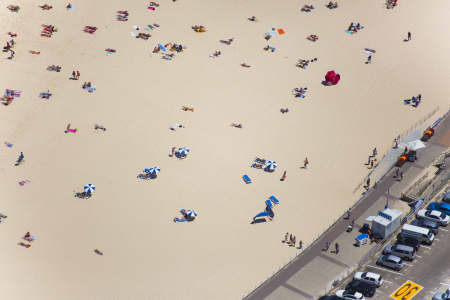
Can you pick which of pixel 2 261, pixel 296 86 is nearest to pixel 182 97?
pixel 296 86

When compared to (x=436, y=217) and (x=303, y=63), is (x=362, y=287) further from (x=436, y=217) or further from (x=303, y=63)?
(x=303, y=63)

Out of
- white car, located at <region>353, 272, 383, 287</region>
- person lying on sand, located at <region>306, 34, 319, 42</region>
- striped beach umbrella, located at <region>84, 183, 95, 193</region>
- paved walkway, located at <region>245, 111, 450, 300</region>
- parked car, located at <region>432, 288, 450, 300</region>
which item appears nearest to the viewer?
parked car, located at <region>432, 288, 450, 300</region>

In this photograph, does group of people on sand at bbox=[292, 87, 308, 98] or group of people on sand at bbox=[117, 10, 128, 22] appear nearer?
group of people on sand at bbox=[292, 87, 308, 98]

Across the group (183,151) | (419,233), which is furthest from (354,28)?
(419,233)

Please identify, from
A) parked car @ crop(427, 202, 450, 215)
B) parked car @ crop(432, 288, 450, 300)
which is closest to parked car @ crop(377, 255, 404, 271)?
parked car @ crop(432, 288, 450, 300)

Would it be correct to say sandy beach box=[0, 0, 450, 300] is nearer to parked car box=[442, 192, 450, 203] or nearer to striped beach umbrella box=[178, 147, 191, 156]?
striped beach umbrella box=[178, 147, 191, 156]

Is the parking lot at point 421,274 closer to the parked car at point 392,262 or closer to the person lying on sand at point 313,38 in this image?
the parked car at point 392,262

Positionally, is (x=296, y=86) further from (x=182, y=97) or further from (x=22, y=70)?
(x=22, y=70)

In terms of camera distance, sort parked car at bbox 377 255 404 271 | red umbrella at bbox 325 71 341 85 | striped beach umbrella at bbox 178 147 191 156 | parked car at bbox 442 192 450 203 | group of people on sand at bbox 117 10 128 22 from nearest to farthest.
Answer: parked car at bbox 377 255 404 271
parked car at bbox 442 192 450 203
striped beach umbrella at bbox 178 147 191 156
red umbrella at bbox 325 71 341 85
group of people on sand at bbox 117 10 128 22

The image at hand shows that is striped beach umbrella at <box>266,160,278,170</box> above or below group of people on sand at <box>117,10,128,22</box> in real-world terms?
above
